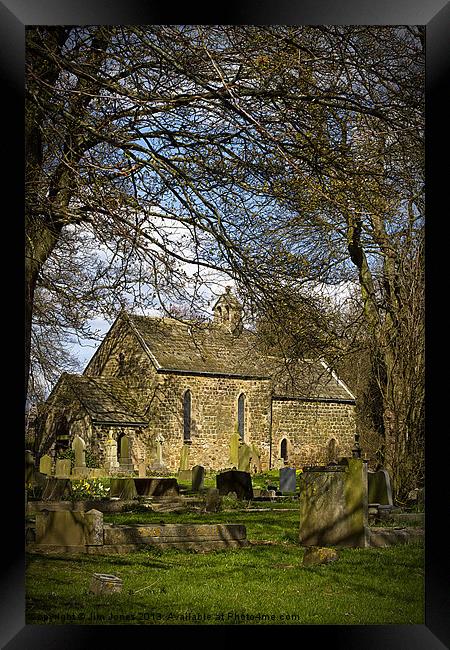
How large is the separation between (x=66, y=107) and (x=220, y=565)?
3401 millimetres

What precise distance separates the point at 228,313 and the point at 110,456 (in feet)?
9.63

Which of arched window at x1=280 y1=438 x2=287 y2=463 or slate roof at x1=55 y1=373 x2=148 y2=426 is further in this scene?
arched window at x1=280 y1=438 x2=287 y2=463

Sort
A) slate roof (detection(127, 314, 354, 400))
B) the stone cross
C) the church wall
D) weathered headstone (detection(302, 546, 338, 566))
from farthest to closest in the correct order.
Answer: the stone cross < the church wall < slate roof (detection(127, 314, 354, 400)) < weathered headstone (detection(302, 546, 338, 566))

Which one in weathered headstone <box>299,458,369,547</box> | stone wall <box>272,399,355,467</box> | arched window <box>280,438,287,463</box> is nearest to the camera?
weathered headstone <box>299,458,369,547</box>

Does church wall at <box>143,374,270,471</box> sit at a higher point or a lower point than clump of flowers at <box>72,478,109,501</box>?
higher

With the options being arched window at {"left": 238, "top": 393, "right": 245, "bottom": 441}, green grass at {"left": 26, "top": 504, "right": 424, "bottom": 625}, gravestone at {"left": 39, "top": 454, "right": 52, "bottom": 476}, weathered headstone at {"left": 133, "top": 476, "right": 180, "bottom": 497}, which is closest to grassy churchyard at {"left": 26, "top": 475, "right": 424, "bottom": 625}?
green grass at {"left": 26, "top": 504, "right": 424, "bottom": 625}

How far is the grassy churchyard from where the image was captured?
18.2ft

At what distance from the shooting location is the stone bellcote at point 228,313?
20.8 ft

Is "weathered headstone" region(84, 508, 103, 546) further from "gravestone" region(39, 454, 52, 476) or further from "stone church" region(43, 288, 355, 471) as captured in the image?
"gravestone" region(39, 454, 52, 476)

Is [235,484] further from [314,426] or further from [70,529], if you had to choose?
[70,529]

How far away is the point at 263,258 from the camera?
20.7 feet

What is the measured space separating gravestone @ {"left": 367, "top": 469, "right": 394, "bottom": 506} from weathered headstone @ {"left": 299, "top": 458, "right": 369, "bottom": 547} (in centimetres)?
144
